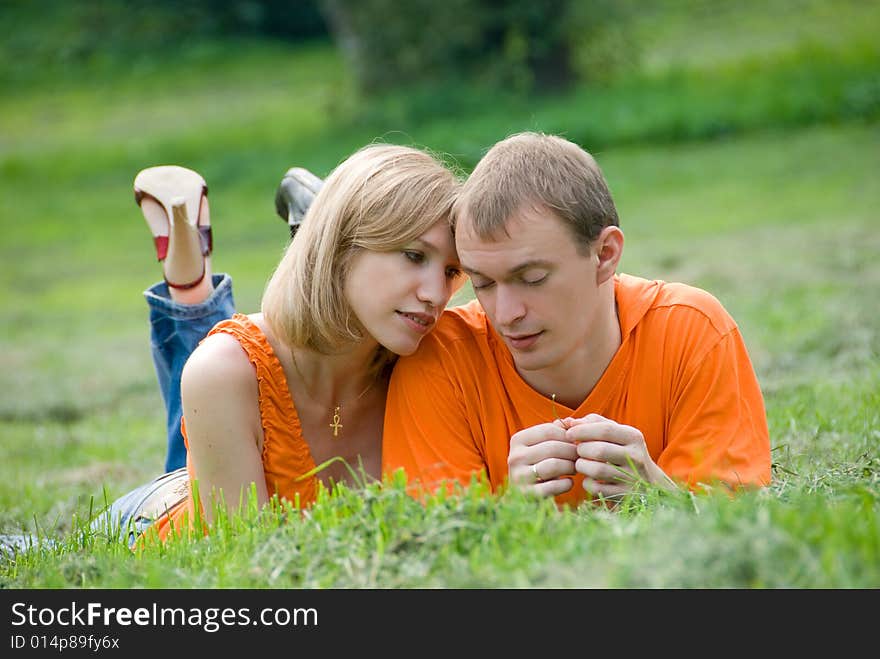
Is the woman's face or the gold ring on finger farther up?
the woman's face

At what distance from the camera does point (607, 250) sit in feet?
12.6

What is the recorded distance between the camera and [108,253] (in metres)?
17.1

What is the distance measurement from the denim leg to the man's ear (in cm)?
237

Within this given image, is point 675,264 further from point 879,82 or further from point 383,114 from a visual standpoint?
point 383,114

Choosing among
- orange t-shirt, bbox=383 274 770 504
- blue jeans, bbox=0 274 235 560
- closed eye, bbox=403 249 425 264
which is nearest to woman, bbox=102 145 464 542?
closed eye, bbox=403 249 425 264

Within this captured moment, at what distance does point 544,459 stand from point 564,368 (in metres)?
0.58

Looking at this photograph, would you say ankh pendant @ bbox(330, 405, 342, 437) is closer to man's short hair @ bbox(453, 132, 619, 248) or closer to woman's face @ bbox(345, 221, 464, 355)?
woman's face @ bbox(345, 221, 464, 355)

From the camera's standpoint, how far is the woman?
3.97m

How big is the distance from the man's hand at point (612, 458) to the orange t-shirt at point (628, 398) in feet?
0.82

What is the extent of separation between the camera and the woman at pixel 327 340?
3.97 m

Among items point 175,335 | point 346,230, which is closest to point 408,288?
point 346,230

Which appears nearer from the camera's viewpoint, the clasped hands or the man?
the clasped hands
